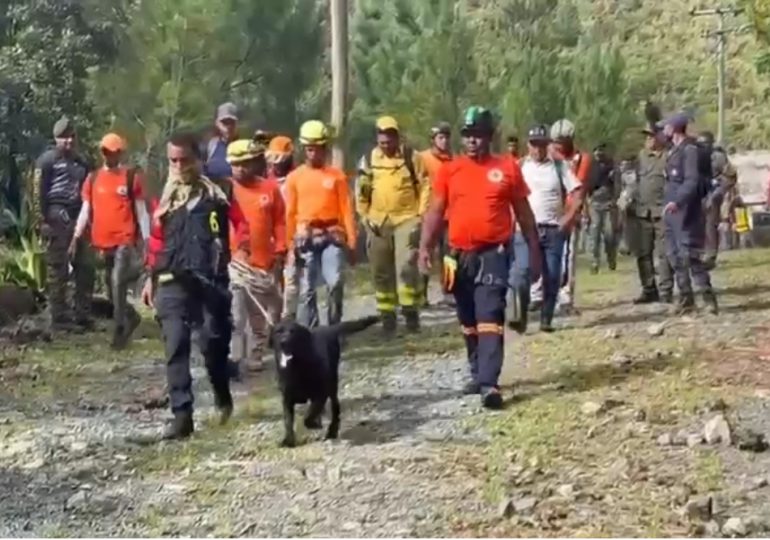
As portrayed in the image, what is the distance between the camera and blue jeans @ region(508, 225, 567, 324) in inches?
533

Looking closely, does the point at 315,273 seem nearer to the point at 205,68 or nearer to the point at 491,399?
the point at 491,399

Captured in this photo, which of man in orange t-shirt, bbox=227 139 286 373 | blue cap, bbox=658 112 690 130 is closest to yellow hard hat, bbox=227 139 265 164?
man in orange t-shirt, bbox=227 139 286 373

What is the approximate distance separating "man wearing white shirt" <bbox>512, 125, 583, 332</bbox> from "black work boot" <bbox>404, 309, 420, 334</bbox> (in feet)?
3.38

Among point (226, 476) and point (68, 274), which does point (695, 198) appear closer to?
point (68, 274)

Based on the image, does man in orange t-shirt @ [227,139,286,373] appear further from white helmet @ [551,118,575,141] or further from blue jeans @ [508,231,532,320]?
white helmet @ [551,118,575,141]

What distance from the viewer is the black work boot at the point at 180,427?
938 centimetres

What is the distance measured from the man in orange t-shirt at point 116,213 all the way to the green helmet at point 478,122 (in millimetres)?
3954

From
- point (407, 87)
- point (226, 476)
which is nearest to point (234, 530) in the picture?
point (226, 476)

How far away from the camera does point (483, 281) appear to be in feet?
32.7

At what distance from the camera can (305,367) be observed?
8992 mm

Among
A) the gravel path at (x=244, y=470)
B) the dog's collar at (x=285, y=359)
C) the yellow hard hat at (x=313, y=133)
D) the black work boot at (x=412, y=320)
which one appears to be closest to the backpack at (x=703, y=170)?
the black work boot at (x=412, y=320)

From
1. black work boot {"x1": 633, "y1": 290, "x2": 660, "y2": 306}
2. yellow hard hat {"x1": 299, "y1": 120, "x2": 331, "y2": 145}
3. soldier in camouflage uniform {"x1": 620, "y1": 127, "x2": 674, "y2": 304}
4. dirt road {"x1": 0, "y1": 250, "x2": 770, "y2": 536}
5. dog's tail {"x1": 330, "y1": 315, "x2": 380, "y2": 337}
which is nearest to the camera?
dirt road {"x1": 0, "y1": 250, "x2": 770, "y2": 536}

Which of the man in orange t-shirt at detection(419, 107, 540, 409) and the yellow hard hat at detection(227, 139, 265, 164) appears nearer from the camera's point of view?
the man in orange t-shirt at detection(419, 107, 540, 409)

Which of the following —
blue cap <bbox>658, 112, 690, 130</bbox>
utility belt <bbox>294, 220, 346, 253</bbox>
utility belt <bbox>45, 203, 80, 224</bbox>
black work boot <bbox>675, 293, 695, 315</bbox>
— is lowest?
black work boot <bbox>675, 293, 695, 315</bbox>
